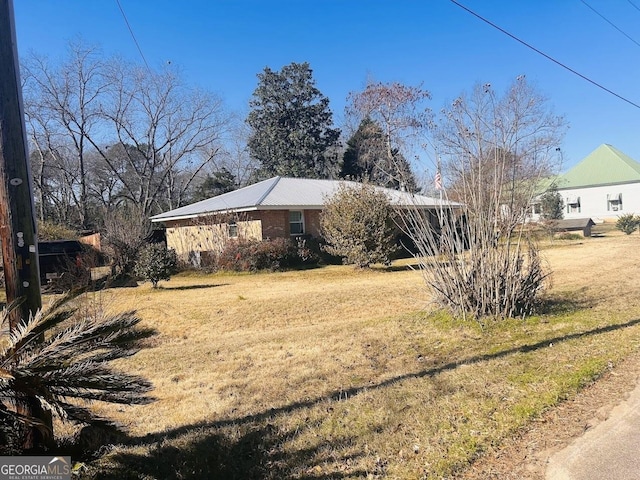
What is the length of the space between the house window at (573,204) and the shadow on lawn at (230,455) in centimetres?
5386

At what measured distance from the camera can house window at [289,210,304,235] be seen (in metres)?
23.8

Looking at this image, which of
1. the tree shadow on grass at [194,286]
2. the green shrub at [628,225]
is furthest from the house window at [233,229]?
the green shrub at [628,225]

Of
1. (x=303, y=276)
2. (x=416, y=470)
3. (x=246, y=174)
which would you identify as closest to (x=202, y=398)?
(x=416, y=470)

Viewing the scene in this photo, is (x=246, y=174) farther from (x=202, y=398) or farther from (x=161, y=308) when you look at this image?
(x=202, y=398)

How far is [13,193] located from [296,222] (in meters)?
21.0

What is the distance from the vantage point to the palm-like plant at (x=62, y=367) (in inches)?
98.2

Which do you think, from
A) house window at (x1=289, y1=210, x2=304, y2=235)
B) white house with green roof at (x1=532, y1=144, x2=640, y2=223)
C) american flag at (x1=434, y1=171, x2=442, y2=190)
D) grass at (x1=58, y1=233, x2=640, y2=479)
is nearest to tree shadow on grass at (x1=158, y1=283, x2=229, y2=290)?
grass at (x1=58, y1=233, x2=640, y2=479)

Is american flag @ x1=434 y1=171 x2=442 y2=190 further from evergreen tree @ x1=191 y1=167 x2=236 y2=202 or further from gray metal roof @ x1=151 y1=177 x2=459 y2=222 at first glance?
evergreen tree @ x1=191 y1=167 x2=236 y2=202

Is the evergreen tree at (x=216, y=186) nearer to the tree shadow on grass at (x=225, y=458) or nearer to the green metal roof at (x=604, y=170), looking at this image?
the green metal roof at (x=604, y=170)

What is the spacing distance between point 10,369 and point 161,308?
30.9 ft

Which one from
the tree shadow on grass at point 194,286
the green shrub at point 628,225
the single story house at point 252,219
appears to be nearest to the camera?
the tree shadow on grass at point 194,286

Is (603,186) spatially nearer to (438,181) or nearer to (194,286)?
(194,286)

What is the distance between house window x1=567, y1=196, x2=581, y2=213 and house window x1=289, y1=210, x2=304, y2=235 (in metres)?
38.7

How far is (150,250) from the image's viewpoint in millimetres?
15961
